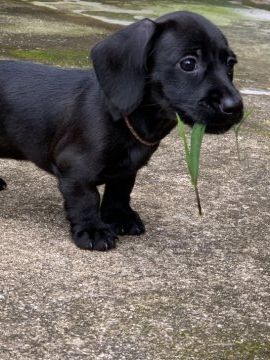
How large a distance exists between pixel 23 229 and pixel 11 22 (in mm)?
4472

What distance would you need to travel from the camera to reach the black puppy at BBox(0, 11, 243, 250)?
311 centimetres

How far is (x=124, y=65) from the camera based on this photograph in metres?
3.20

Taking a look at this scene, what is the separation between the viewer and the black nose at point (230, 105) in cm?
300

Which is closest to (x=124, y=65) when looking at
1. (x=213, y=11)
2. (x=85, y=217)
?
(x=85, y=217)

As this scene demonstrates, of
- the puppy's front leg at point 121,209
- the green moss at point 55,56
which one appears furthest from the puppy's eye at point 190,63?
the green moss at point 55,56

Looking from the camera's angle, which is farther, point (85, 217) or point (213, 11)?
point (213, 11)

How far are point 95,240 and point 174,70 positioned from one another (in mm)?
720

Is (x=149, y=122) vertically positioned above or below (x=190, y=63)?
below

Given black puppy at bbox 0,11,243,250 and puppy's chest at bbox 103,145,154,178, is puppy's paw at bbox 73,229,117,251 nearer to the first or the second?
black puppy at bbox 0,11,243,250

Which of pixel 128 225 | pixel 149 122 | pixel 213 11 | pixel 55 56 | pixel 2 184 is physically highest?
pixel 149 122

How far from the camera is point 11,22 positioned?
25.0ft

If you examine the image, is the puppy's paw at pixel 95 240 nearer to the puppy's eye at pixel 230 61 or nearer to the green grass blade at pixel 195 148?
the green grass blade at pixel 195 148

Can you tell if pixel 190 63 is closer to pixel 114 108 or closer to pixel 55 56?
pixel 114 108

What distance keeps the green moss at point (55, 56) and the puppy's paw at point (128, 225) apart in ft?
9.00
